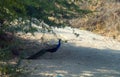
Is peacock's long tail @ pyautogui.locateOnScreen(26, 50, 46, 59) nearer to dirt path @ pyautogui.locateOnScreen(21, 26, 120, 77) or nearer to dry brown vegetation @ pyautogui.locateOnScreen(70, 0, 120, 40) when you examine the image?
dirt path @ pyautogui.locateOnScreen(21, 26, 120, 77)

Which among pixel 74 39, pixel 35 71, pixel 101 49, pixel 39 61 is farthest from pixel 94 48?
pixel 35 71

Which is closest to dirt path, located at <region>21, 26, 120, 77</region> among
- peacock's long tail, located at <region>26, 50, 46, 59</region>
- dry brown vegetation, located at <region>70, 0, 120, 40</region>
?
peacock's long tail, located at <region>26, 50, 46, 59</region>

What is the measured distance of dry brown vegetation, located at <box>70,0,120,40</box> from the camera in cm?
2283

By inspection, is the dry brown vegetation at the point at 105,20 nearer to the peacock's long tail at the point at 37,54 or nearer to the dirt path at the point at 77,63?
the dirt path at the point at 77,63

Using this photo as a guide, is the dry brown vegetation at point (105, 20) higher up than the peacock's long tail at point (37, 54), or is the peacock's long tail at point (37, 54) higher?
the peacock's long tail at point (37, 54)

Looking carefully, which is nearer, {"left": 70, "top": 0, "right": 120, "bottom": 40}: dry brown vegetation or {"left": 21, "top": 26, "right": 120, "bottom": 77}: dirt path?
{"left": 21, "top": 26, "right": 120, "bottom": 77}: dirt path

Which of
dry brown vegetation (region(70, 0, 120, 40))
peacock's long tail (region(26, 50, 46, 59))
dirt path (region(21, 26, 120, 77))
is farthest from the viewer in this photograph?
dry brown vegetation (region(70, 0, 120, 40))

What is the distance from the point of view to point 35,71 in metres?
10.6

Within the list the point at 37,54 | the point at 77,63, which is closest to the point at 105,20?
the point at 37,54

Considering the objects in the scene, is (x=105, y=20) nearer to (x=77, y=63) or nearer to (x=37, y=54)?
(x=37, y=54)

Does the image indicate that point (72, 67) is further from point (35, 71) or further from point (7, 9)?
point (7, 9)

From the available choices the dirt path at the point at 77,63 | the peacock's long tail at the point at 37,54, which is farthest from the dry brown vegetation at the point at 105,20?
the peacock's long tail at the point at 37,54

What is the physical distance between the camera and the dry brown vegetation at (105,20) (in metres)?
22.8

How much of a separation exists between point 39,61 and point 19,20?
2.98 meters
